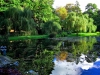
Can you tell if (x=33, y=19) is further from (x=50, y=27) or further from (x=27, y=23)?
(x=27, y=23)

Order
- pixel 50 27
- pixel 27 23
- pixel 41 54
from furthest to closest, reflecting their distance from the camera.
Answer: pixel 50 27
pixel 27 23
pixel 41 54

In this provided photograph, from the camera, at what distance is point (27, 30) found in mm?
32969

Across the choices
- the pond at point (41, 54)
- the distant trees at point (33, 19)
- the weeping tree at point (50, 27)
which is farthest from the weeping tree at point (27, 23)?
the weeping tree at point (50, 27)

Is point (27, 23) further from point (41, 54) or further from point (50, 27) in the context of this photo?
point (41, 54)

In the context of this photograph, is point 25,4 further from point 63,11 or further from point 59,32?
point 63,11

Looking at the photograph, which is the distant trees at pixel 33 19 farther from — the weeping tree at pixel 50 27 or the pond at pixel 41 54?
the pond at pixel 41 54

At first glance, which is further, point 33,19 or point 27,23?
point 33,19

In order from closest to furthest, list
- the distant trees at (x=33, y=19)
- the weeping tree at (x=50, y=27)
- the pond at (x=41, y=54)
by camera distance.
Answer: the pond at (x=41, y=54)
the distant trees at (x=33, y=19)
the weeping tree at (x=50, y=27)

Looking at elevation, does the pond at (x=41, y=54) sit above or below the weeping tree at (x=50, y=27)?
below

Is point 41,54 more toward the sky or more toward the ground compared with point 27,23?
more toward the ground

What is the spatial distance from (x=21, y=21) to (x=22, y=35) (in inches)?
146

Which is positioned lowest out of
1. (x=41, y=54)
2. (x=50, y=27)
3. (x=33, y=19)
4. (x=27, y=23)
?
(x=41, y=54)

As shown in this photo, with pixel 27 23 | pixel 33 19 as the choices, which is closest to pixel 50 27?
pixel 33 19

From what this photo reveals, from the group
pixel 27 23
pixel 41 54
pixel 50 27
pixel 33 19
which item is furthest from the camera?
pixel 33 19
